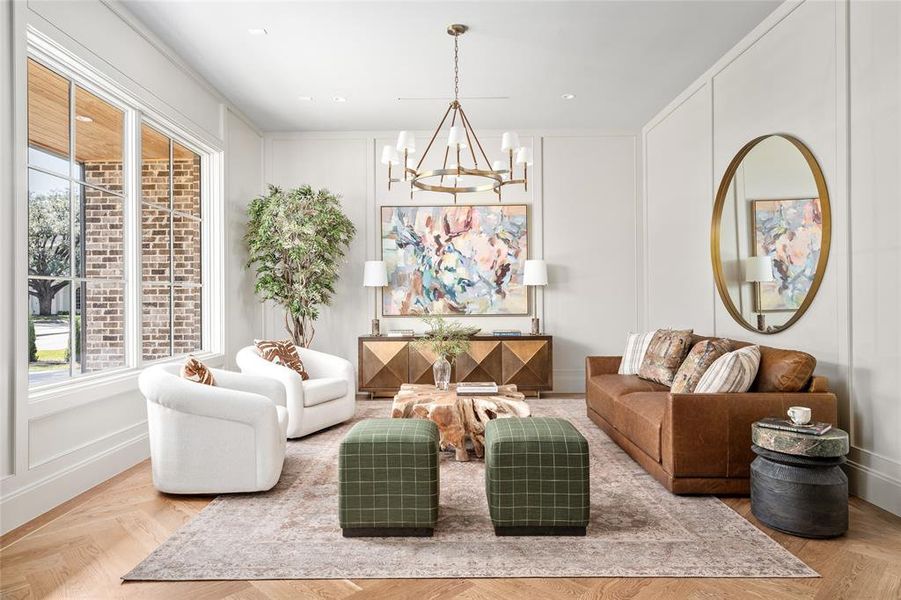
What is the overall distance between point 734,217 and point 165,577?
169 inches

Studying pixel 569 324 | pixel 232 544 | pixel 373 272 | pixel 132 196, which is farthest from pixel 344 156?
pixel 232 544

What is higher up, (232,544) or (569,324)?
(569,324)

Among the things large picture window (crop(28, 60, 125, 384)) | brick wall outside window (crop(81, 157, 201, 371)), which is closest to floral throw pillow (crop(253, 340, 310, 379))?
brick wall outside window (crop(81, 157, 201, 371))

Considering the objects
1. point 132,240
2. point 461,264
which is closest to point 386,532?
point 132,240

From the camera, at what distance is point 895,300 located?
2805 mm

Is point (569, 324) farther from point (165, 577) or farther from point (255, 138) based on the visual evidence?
point (165, 577)

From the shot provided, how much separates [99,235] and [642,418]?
3.68 metres

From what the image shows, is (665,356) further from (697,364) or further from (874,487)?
(874,487)

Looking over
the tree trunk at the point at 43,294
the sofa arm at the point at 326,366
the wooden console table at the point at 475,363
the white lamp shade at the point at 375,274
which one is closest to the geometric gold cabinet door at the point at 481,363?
the wooden console table at the point at 475,363

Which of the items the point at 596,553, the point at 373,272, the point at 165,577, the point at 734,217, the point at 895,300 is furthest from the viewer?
the point at 373,272

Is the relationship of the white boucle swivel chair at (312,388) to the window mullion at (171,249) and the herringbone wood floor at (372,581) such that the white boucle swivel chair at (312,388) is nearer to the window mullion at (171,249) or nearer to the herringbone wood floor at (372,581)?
the window mullion at (171,249)

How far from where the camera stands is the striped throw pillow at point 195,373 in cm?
323

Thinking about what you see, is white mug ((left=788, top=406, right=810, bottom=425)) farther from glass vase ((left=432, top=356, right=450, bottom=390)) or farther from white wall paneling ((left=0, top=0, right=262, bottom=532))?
white wall paneling ((left=0, top=0, right=262, bottom=532))

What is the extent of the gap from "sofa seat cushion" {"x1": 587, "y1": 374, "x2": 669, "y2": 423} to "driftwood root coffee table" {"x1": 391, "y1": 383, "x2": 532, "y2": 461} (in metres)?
0.74
